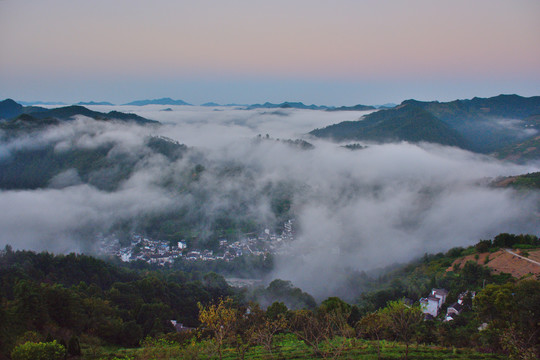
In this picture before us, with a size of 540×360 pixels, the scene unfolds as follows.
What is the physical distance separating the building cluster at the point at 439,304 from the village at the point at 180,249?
138 ft

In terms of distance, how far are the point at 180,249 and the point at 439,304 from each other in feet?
189

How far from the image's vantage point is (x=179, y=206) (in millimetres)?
94000

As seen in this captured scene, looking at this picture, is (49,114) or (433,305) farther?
(49,114)

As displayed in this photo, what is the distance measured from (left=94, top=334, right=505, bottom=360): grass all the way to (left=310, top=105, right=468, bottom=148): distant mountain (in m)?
157

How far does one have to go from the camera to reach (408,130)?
164 meters

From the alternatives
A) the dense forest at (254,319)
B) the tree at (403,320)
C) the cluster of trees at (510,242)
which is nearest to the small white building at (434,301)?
the dense forest at (254,319)

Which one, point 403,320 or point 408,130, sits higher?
point 408,130

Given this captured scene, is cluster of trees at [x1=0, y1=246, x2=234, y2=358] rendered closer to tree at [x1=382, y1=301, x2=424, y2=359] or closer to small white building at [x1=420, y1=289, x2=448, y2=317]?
tree at [x1=382, y1=301, x2=424, y2=359]

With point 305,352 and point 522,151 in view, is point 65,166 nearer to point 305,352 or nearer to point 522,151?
point 305,352

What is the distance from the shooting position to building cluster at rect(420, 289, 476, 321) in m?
29.9

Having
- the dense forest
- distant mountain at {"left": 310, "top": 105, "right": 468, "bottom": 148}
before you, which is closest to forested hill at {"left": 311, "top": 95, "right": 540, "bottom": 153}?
distant mountain at {"left": 310, "top": 105, "right": 468, "bottom": 148}

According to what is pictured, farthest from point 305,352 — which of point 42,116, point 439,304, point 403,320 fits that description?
point 42,116

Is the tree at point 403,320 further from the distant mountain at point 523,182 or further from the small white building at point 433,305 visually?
the distant mountain at point 523,182

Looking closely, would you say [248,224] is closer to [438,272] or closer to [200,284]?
[200,284]
